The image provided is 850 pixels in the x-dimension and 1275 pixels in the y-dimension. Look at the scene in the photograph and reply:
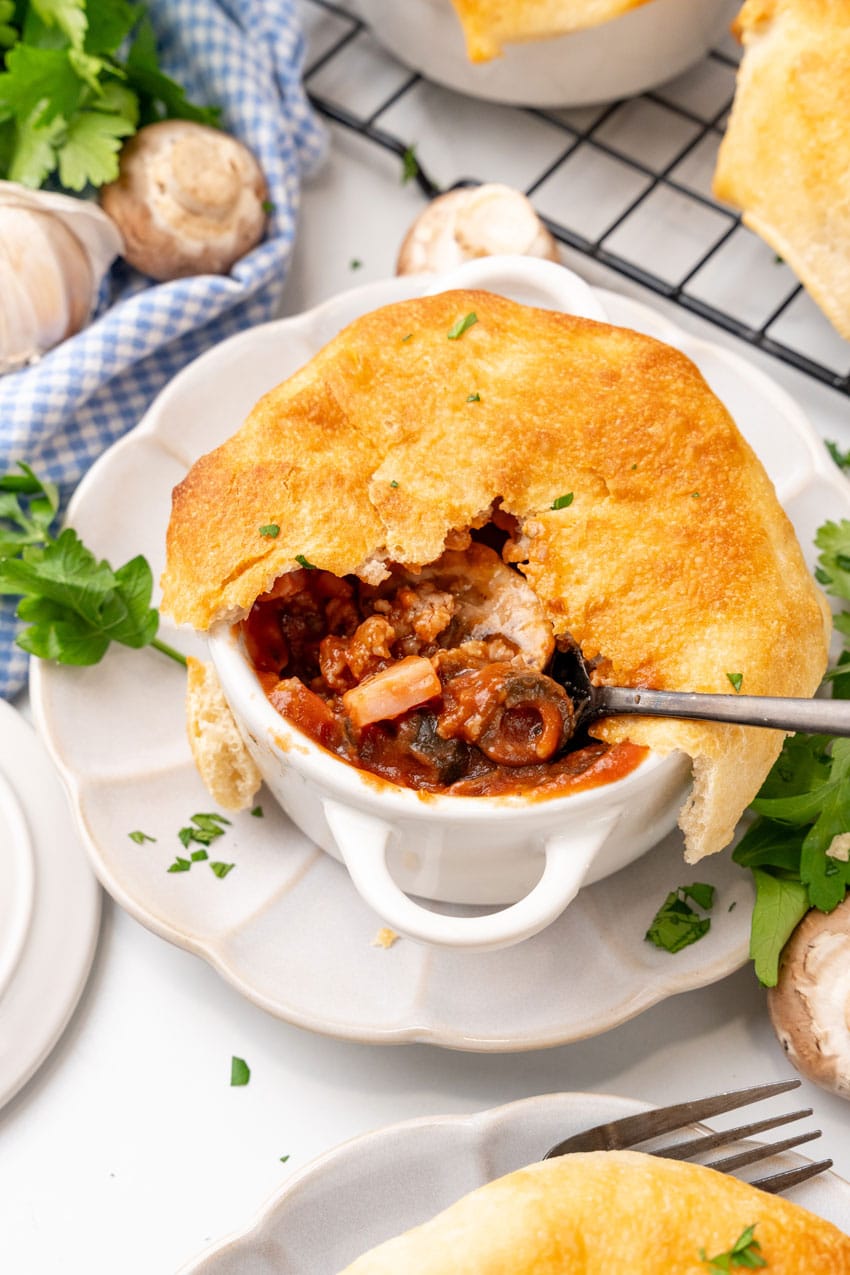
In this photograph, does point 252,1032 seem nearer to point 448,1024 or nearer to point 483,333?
point 448,1024

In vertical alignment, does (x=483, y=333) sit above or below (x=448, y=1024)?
above

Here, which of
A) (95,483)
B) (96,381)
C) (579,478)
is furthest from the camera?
(96,381)

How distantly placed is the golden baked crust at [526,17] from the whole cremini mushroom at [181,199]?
2.40 ft

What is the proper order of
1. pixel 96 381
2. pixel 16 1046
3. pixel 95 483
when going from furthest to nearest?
pixel 96 381, pixel 95 483, pixel 16 1046

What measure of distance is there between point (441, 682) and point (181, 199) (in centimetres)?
181

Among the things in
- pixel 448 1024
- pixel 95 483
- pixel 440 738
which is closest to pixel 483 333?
pixel 440 738

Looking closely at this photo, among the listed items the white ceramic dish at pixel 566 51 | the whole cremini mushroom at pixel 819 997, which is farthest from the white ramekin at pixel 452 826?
the white ceramic dish at pixel 566 51

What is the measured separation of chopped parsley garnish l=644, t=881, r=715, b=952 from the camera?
296 centimetres

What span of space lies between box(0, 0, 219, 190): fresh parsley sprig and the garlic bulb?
12 cm

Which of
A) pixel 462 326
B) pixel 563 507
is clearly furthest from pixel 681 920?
pixel 462 326

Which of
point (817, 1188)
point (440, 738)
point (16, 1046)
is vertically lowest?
point (16, 1046)

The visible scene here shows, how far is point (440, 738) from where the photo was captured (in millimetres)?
2678

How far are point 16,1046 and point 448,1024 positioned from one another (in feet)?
3.29

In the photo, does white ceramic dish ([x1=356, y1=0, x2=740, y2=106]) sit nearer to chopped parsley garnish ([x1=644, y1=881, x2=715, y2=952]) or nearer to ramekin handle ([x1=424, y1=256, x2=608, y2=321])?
ramekin handle ([x1=424, y1=256, x2=608, y2=321])
